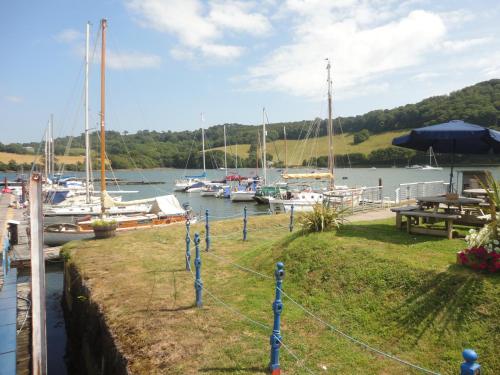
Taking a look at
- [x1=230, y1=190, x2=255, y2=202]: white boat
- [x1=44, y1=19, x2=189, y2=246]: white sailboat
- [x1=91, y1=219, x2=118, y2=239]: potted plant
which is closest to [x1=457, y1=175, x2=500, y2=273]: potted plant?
[x1=91, y1=219, x2=118, y2=239]: potted plant

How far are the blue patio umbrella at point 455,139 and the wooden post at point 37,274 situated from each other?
8.09 metres

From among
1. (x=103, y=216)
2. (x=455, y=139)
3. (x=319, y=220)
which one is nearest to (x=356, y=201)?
(x=455, y=139)

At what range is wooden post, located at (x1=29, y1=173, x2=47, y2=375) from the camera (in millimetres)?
4820

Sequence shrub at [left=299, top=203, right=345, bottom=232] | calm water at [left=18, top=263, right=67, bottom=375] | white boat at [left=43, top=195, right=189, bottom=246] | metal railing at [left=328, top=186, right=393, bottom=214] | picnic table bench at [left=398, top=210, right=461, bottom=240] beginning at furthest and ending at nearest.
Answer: white boat at [left=43, top=195, right=189, bottom=246], metal railing at [left=328, top=186, right=393, bottom=214], calm water at [left=18, top=263, right=67, bottom=375], shrub at [left=299, top=203, right=345, bottom=232], picnic table bench at [left=398, top=210, right=461, bottom=240]

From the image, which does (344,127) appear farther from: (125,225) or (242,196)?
(125,225)

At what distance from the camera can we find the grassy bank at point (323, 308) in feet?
16.7

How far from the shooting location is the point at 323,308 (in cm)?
656

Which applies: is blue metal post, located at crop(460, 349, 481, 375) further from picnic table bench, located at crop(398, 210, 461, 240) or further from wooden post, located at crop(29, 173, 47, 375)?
picnic table bench, located at crop(398, 210, 461, 240)

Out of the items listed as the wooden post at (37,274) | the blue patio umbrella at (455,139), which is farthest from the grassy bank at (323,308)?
the blue patio umbrella at (455,139)

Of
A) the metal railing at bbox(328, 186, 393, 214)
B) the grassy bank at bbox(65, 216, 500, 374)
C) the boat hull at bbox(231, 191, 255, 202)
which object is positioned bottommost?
the boat hull at bbox(231, 191, 255, 202)

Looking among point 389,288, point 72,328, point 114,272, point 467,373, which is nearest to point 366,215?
point 389,288

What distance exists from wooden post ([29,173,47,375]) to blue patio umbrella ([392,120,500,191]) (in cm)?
809

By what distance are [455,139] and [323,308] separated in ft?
20.3

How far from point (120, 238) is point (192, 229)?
304 centimetres
